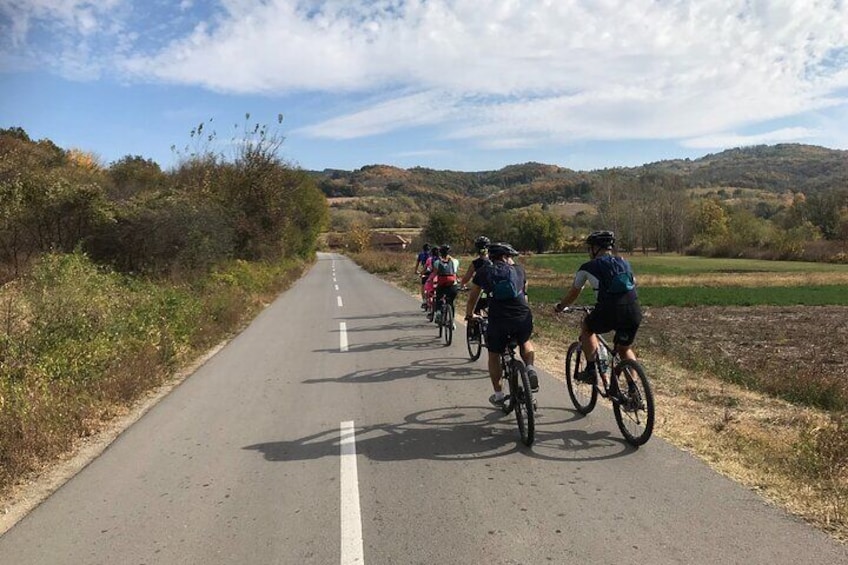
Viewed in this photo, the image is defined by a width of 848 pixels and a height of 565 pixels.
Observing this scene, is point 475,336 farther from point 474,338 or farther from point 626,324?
point 626,324

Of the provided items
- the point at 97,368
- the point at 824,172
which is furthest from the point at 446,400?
the point at 824,172

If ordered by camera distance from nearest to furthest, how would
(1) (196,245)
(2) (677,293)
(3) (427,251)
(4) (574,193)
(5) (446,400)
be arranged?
(5) (446,400) < (3) (427,251) < (1) (196,245) < (2) (677,293) < (4) (574,193)

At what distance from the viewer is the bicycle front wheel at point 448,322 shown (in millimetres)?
12047

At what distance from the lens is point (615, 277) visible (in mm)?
5734

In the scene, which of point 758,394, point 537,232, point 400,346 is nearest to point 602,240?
point 758,394

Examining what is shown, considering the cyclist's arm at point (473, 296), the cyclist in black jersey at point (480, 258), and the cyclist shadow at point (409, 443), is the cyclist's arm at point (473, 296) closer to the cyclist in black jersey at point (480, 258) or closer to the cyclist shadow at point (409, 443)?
the cyclist shadow at point (409, 443)

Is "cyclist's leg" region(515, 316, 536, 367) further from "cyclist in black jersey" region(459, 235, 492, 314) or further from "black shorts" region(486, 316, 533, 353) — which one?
"cyclist in black jersey" region(459, 235, 492, 314)

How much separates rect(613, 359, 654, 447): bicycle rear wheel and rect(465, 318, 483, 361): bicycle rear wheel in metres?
3.85

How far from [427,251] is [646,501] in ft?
37.0

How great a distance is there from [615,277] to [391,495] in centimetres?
282

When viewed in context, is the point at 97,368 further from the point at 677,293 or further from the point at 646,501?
the point at 677,293

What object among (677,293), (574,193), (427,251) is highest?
(574,193)

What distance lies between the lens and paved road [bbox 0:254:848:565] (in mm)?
3783

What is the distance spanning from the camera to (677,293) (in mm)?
34250
